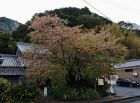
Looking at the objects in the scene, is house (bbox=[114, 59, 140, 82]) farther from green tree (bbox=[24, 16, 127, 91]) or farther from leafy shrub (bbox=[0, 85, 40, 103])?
leafy shrub (bbox=[0, 85, 40, 103])

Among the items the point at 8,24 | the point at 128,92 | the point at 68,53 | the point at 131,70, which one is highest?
the point at 8,24

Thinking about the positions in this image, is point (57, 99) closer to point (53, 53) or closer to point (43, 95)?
point (43, 95)

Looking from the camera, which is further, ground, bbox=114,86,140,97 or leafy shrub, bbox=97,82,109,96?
ground, bbox=114,86,140,97

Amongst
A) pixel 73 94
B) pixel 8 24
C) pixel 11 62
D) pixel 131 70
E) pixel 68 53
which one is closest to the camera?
pixel 73 94

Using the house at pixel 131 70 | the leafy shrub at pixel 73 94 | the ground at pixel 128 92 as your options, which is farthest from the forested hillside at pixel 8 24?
the leafy shrub at pixel 73 94

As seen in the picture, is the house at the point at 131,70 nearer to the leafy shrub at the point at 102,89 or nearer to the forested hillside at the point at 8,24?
the leafy shrub at the point at 102,89

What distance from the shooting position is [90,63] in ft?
91.7

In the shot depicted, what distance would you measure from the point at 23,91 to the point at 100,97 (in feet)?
27.7

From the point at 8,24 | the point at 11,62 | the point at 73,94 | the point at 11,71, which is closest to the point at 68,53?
the point at 73,94

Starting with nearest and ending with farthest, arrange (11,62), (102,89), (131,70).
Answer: (102,89) → (11,62) → (131,70)

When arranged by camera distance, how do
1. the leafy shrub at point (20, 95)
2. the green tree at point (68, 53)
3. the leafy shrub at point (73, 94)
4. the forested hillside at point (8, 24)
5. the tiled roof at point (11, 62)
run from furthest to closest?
the forested hillside at point (8, 24) → the tiled roof at point (11, 62) → the green tree at point (68, 53) → the leafy shrub at point (73, 94) → the leafy shrub at point (20, 95)

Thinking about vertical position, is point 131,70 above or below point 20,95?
above

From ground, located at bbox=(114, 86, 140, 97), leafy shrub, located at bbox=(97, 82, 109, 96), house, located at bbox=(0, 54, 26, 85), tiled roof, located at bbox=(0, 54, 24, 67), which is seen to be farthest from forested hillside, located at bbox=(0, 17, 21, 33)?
leafy shrub, located at bbox=(97, 82, 109, 96)

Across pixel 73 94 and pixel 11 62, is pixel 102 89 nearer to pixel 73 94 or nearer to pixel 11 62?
pixel 73 94
